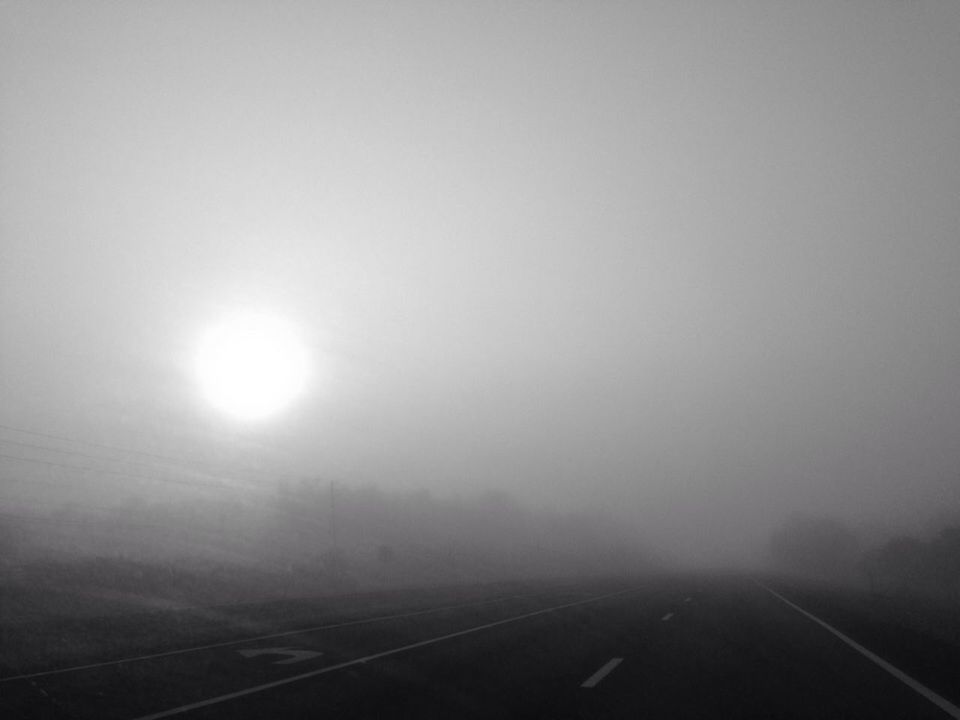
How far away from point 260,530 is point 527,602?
1273 inches

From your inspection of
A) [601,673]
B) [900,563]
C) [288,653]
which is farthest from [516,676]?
[900,563]

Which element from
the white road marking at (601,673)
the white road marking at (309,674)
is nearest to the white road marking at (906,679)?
the white road marking at (601,673)

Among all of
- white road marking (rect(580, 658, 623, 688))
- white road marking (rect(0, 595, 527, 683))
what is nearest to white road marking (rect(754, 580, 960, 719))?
white road marking (rect(580, 658, 623, 688))

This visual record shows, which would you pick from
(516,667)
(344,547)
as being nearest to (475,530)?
(344,547)

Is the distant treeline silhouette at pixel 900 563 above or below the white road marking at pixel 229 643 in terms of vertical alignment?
below

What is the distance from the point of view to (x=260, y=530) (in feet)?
169

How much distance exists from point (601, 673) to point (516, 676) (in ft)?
4.62

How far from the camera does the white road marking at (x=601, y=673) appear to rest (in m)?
9.48

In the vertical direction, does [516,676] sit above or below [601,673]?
above

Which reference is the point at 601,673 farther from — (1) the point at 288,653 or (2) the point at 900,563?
(2) the point at 900,563

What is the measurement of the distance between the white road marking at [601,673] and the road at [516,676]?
0.03 metres

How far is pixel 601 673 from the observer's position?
33.9 feet

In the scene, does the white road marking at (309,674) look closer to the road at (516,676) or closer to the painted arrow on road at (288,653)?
the road at (516,676)

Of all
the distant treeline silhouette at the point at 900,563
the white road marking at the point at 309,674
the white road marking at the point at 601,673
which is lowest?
the distant treeline silhouette at the point at 900,563
